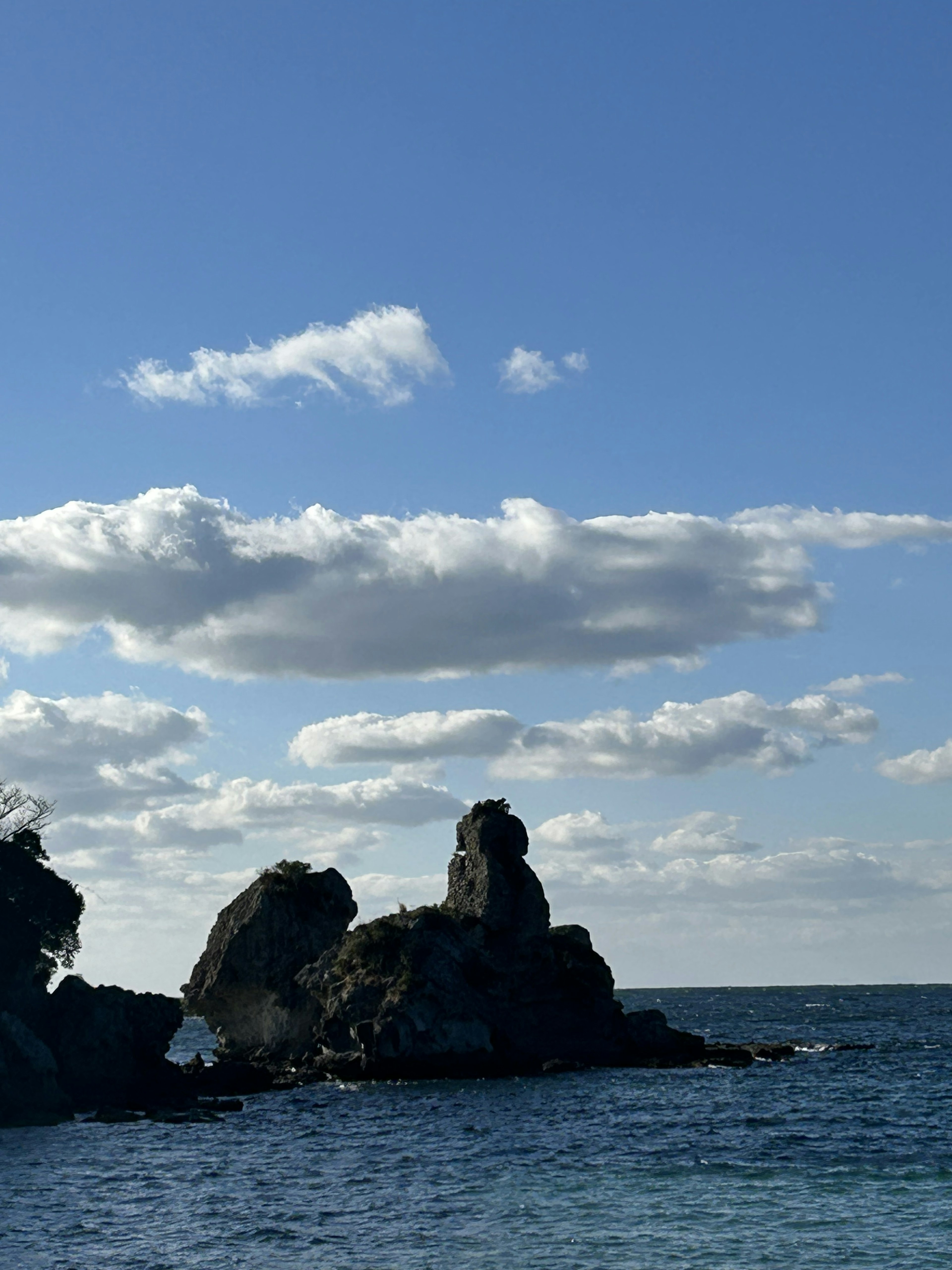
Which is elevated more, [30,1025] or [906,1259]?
[30,1025]

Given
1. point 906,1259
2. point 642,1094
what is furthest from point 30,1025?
point 906,1259

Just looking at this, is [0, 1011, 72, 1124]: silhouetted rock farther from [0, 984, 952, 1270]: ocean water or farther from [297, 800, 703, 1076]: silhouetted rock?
[297, 800, 703, 1076]: silhouetted rock

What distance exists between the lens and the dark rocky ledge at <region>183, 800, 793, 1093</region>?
78.6m

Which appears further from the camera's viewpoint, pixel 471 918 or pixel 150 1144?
pixel 471 918

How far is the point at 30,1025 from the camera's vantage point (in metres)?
73.8

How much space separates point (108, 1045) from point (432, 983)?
19.6 meters

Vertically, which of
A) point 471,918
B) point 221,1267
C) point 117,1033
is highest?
point 471,918

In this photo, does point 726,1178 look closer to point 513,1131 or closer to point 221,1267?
point 513,1131

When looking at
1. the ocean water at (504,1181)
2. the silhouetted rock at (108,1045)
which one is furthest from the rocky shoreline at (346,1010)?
the ocean water at (504,1181)

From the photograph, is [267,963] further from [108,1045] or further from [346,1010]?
[108,1045]

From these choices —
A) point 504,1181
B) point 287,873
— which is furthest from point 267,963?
point 504,1181

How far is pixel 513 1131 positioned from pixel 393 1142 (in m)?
5.58

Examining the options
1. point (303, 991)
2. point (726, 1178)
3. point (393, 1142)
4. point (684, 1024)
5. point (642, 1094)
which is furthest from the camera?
point (684, 1024)

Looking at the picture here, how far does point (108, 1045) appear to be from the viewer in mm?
74062
